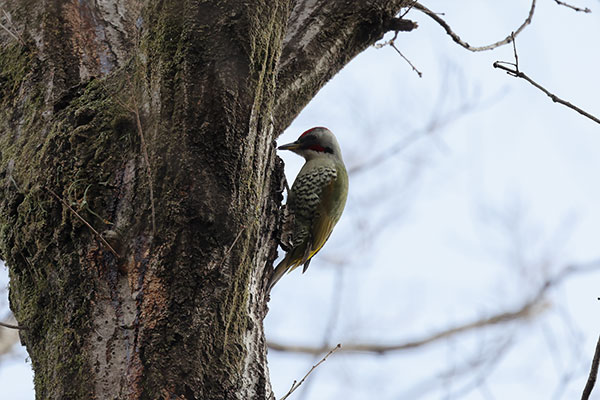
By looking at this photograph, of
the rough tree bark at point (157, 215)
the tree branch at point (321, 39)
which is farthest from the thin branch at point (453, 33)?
the rough tree bark at point (157, 215)

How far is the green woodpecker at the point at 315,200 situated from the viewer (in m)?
4.23

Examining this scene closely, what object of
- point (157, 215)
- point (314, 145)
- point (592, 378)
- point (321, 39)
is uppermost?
point (314, 145)

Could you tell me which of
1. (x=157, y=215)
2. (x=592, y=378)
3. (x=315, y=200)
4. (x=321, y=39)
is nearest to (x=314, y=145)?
(x=315, y=200)

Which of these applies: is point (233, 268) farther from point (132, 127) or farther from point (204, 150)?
point (132, 127)

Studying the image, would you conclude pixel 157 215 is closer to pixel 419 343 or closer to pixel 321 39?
pixel 321 39

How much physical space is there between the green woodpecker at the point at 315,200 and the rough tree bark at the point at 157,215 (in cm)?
178

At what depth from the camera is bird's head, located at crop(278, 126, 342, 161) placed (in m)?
4.78

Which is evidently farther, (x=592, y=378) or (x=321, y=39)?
(x=321, y=39)

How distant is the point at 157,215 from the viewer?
207 centimetres

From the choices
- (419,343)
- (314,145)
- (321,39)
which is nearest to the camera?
(321,39)

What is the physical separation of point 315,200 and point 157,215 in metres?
2.39

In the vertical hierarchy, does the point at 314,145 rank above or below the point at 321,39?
above

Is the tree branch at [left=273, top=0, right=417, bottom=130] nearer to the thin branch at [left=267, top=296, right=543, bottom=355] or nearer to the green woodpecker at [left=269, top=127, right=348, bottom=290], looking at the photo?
the green woodpecker at [left=269, top=127, right=348, bottom=290]

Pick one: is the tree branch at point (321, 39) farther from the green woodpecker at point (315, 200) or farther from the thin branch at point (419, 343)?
the thin branch at point (419, 343)
